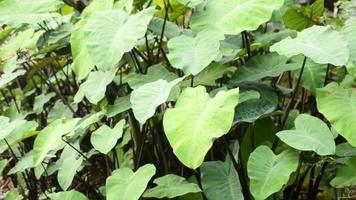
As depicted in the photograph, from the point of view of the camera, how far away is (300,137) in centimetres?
127

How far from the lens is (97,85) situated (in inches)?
61.4

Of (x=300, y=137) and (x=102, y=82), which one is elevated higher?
(x=102, y=82)

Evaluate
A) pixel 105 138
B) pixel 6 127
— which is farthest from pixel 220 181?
pixel 6 127

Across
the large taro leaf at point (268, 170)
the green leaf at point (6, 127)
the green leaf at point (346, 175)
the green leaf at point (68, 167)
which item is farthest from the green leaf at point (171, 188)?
the green leaf at point (6, 127)

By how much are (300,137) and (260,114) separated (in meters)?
0.21

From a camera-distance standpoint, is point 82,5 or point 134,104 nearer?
point 134,104

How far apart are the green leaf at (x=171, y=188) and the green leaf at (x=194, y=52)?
0.31 meters

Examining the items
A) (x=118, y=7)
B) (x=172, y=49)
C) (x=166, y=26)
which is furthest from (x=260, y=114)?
(x=118, y=7)

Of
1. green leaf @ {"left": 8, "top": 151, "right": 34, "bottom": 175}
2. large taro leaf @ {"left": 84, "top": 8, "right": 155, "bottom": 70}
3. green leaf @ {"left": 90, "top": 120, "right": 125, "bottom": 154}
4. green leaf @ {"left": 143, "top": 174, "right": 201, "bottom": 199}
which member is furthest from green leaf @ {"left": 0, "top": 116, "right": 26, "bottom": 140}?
green leaf @ {"left": 143, "top": 174, "right": 201, "bottom": 199}

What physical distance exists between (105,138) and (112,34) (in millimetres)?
308

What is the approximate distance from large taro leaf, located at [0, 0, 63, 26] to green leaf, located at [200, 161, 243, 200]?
31.2 inches

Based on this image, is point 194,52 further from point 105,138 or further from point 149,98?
point 105,138

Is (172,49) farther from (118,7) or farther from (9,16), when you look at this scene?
(9,16)

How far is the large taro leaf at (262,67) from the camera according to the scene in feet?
5.06
